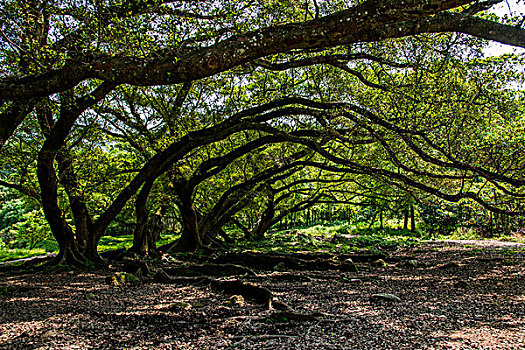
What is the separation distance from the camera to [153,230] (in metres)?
14.6

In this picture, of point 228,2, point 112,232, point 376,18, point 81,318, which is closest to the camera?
point 376,18

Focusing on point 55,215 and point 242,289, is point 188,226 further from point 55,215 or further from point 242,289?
point 242,289

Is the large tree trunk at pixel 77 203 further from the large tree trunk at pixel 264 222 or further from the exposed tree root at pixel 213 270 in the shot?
the large tree trunk at pixel 264 222

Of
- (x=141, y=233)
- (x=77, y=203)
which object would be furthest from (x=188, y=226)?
(x=77, y=203)

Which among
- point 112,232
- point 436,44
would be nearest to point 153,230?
point 436,44

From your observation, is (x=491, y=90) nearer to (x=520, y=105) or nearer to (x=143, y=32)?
(x=520, y=105)

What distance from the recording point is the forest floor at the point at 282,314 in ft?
12.3

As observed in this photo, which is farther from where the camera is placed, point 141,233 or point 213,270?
point 141,233

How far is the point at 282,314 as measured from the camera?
468cm

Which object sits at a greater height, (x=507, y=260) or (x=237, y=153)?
(x=237, y=153)

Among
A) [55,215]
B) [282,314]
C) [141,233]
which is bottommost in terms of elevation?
[282,314]

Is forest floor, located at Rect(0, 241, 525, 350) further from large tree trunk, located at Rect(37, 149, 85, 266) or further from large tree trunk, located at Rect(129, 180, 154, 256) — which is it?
large tree trunk, located at Rect(129, 180, 154, 256)

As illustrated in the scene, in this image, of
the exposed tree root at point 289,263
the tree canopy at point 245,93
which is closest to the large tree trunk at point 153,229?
the tree canopy at point 245,93

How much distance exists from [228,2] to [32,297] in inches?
273
